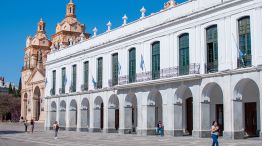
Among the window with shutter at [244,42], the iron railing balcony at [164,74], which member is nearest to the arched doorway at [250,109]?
the window with shutter at [244,42]

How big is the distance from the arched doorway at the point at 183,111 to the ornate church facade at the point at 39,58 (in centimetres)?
3814

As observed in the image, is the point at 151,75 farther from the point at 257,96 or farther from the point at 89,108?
the point at 89,108

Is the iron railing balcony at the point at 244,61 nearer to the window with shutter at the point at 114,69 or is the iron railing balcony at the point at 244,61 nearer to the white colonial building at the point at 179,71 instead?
the white colonial building at the point at 179,71

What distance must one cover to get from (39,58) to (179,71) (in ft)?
195

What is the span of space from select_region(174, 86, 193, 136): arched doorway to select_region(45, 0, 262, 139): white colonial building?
0.18 feet

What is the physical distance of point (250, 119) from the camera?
27.9m

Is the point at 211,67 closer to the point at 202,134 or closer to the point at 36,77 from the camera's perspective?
the point at 202,134

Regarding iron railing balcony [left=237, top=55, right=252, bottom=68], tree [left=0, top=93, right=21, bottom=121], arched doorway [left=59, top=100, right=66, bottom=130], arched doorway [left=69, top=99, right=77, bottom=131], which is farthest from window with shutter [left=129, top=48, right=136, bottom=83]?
tree [left=0, top=93, right=21, bottom=121]

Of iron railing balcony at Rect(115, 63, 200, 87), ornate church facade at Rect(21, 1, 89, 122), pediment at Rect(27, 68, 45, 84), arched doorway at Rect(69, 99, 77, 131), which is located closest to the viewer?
iron railing balcony at Rect(115, 63, 200, 87)

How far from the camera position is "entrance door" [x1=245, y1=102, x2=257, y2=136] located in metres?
27.6

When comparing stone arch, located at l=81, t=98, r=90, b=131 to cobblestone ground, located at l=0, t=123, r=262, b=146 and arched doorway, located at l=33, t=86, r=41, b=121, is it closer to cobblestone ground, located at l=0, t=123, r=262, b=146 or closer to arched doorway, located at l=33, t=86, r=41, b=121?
cobblestone ground, located at l=0, t=123, r=262, b=146

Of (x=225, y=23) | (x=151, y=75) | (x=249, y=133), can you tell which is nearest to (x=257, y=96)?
(x=249, y=133)

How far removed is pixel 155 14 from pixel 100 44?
837cm

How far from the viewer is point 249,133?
2786cm
